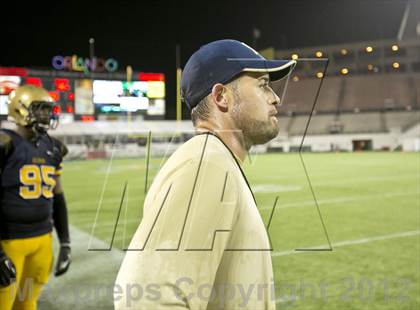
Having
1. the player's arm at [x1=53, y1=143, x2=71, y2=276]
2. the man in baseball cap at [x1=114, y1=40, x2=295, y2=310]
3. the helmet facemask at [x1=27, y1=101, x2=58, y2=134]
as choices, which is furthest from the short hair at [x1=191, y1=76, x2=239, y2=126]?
the player's arm at [x1=53, y1=143, x2=71, y2=276]

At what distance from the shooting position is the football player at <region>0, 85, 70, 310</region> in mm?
2928

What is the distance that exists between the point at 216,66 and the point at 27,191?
2277mm

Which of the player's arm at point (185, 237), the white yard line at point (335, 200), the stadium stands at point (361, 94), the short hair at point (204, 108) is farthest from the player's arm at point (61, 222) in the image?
the stadium stands at point (361, 94)

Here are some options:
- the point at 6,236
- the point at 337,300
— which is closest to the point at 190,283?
the point at 6,236

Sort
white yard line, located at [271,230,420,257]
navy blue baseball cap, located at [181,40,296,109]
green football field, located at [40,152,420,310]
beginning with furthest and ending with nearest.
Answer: white yard line, located at [271,230,420,257] → green football field, located at [40,152,420,310] → navy blue baseball cap, located at [181,40,296,109]

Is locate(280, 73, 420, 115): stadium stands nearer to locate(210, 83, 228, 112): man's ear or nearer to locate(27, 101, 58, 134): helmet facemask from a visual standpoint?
locate(27, 101, 58, 134): helmet facemask

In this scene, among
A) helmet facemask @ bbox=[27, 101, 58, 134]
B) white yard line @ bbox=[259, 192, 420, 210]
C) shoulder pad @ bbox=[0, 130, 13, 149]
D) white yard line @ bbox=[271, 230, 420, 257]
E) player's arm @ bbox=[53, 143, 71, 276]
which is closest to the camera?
shoulder pad @ bbox=[0, 130, 13, 149]

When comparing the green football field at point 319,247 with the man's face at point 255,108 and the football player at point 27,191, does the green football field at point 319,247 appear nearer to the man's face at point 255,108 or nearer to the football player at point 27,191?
the football player at point 27,191

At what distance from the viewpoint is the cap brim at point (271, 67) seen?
4.02ft

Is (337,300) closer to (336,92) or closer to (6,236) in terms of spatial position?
(6,236)

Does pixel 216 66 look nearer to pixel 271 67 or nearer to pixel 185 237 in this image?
pixel 271 67

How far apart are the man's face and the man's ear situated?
28mm

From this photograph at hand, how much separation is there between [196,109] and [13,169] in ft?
6.95

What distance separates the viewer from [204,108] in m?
1.26
